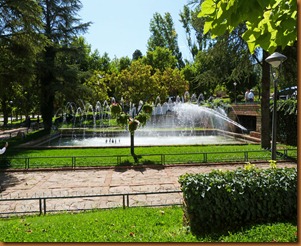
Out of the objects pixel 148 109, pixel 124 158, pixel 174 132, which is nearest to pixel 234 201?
pixel 124 158

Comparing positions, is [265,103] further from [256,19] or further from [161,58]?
[161,58]

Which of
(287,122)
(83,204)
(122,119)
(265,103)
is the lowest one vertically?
(83,204)

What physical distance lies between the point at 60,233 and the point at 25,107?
33877mm

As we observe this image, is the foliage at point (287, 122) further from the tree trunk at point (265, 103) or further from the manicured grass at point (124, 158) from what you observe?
the manicured grass at point (124, 158)

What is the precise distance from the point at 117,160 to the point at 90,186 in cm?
271

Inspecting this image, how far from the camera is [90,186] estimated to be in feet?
28.7

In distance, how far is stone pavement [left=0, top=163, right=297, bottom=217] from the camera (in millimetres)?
7145

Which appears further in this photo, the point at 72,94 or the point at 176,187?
the point at 72,94

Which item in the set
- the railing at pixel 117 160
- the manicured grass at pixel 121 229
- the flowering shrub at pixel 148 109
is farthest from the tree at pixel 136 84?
the manicured grass at pixel 121 229

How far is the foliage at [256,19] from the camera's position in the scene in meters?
2.48

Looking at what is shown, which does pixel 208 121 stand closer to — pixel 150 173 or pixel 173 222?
Answer: pixel 150 173

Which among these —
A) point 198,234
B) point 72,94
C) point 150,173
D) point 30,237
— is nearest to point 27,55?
point 72,94

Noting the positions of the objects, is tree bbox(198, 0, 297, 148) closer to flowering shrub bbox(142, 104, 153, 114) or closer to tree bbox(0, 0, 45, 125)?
flowering shrub bbox(142, 104, 153, 114)

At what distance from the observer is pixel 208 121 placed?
2788 cm
